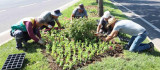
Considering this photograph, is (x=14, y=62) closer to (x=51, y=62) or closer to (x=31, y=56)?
(x=31, y=56)

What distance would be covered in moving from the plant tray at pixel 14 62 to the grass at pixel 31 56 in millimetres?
138

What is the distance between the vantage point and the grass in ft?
12.7

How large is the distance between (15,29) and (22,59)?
4.03ft

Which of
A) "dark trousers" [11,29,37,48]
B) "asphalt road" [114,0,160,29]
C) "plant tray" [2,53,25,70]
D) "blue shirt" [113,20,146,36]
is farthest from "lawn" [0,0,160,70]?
"asphalt road" [114,0,160,29]

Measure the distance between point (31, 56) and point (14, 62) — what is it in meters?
0.57

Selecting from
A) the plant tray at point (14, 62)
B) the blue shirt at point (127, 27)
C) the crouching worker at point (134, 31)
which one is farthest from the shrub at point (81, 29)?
the plant tray at point (14, 62)

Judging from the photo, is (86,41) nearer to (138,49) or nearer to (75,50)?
(75,50)

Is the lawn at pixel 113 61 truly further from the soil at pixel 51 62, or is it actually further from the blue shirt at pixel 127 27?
the blue shirt at pixel 127 27

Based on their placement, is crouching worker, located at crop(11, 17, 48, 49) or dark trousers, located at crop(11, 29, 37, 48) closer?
crouching worker, located at crop(11, 17, 48, 49)

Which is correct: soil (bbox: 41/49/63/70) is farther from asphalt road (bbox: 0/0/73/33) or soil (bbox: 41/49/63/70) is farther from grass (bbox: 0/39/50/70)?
asphalt road (bbox: 0/0/73/33)

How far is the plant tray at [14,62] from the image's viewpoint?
12.2 ft

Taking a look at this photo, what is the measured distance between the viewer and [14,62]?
12.7 ft

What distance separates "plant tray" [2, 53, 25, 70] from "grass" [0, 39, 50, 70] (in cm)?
14

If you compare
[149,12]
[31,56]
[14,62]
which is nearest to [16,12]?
[31,56]
